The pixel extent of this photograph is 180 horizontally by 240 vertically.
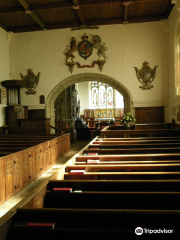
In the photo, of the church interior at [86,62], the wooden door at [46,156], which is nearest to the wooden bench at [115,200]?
the wooden door at [46,156]

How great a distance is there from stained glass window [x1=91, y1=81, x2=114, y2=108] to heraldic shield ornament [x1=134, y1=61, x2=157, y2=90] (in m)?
7.87

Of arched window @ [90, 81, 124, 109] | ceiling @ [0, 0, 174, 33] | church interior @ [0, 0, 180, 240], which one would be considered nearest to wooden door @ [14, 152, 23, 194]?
church interior @ [0, 0, 180, 240]

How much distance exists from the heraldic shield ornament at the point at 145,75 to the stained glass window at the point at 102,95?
310 inches

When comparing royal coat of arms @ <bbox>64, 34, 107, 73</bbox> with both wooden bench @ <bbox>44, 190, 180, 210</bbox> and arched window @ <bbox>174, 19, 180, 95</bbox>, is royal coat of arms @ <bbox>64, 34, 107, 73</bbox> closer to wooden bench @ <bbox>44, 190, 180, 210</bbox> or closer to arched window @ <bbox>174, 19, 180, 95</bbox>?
arched window @ <bbox>174, 19, 180, 95</bbox>

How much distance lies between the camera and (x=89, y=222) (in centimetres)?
162

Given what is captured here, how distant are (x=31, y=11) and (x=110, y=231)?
961 cm

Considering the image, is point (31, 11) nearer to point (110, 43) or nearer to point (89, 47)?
point (89, 47)

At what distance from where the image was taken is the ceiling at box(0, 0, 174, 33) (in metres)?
8.88

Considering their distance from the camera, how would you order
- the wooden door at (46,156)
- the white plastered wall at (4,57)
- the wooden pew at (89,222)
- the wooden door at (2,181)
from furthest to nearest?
the white plastered wall at (4,57), the wooden door at (46,156), the wooden door at (2,181), the wooden pew at (89,222)

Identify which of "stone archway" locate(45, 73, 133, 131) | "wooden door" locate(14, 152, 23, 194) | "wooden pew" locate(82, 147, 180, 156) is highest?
"stone archway" locate(45, 73, 133, 131)

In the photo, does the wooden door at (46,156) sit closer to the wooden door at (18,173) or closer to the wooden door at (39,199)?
the wooden door at (18,173)

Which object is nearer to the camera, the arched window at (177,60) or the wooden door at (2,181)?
the wooden door at (2,181)

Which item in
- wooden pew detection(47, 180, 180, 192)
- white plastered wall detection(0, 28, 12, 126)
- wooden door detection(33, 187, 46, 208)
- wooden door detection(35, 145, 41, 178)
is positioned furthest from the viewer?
white plastered wall detection(0, 28, 12, 126)

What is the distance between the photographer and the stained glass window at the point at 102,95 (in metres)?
18.6
